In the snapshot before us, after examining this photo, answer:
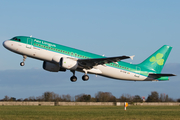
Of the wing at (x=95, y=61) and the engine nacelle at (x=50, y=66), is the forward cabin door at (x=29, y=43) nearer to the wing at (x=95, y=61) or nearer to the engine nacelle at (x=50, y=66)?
the engine nacelle at (x=50, y=66)

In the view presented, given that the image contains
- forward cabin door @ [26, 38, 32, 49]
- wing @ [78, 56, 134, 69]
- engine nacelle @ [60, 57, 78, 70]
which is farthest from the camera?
wing @ [78, 56, 134, 69]

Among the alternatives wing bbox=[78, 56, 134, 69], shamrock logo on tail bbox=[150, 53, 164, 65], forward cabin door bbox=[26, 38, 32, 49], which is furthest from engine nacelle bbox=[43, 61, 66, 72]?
shamrock logo on tail bbox=[150, 53, 164, 65]

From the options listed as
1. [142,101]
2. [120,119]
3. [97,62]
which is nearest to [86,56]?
[97,62]

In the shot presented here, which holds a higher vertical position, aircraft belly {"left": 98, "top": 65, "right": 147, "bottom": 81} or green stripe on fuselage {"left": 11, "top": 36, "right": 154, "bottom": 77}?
green stripe on fuselage {"left": 11, "top": 36, "right": 154, "bottom": 77}

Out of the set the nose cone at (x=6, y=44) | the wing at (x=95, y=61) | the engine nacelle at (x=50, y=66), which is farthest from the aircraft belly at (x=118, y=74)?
the nose cone at (x=6, y=44)

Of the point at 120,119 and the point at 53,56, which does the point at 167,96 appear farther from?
the point at 120,119

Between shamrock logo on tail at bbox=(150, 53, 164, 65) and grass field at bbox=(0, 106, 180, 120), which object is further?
shamrock logo on tail at bbox=(150, 53, 164, 65)

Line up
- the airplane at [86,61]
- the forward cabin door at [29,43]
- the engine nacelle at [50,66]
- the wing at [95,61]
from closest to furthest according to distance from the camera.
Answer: the forward cabin door at [29,43]
the airplane at [86,61]
the wing at [95,61]
the engine nacelle at [50,66]

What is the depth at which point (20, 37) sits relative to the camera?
35.9 m

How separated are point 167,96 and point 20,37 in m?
37.7

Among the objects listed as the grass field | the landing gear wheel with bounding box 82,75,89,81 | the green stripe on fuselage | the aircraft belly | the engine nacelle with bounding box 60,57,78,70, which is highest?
the green stripe on fuselage

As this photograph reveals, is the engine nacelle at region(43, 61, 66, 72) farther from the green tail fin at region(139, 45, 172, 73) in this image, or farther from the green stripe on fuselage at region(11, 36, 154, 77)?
the green tail fin at region(139, 45, 172, 73)

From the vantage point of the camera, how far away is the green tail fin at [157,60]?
1758 inches

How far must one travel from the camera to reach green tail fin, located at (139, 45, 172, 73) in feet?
147
